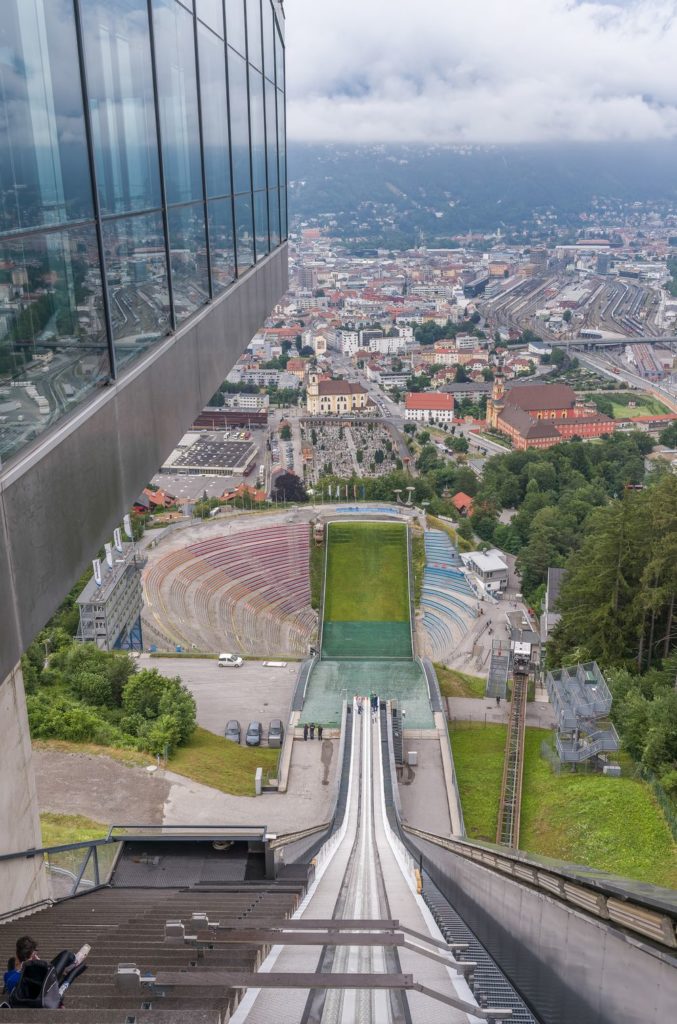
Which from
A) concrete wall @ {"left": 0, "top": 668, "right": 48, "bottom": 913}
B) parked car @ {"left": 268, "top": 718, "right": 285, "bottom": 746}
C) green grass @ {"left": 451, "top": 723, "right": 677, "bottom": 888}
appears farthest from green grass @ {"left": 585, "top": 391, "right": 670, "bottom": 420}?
concrete wall @ {"left": 0, "top": 668, "right": 48, "bottom": 913}

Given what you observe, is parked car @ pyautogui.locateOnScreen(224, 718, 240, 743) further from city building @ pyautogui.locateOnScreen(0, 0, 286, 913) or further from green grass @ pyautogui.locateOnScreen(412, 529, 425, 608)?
city building @ pyautogui.locateOnScreen(0, 0, 286, 913)

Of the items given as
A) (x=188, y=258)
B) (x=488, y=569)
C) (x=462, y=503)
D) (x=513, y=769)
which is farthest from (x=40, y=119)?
(x=462, y=503)

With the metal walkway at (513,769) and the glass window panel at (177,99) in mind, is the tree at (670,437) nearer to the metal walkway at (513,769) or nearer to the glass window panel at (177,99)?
the metal walkway at (513,769)

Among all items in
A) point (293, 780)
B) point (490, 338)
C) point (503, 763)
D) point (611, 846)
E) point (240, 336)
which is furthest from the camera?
point (490, 338)

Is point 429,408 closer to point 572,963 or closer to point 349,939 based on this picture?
point 572,963

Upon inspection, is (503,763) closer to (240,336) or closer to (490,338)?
(240,336)

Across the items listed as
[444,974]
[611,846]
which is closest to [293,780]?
[611,846]
